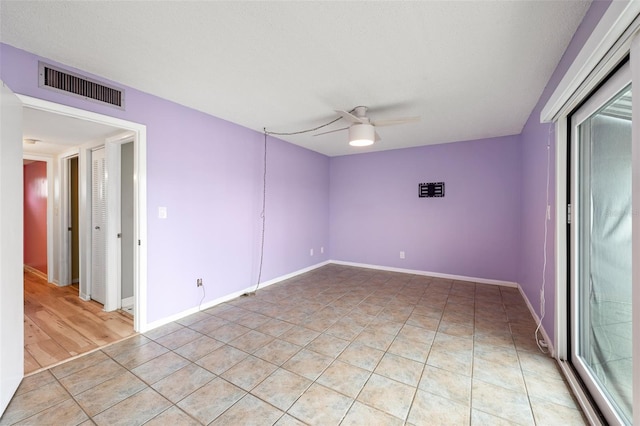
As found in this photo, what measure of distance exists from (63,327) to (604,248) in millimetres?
4731

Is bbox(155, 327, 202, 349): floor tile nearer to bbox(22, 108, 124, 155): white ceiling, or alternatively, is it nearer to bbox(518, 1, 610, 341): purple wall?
bbox(22, 108, 124, 155): white ceiling

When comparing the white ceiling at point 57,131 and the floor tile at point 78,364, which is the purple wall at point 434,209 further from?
the floor tile at point 78,364

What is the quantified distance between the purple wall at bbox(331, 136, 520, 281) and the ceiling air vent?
410cm

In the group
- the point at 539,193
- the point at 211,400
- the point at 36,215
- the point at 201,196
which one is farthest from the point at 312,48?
the point at 36,215

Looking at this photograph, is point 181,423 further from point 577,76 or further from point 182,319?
point 577,76

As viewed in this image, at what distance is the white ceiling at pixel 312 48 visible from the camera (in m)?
1.54

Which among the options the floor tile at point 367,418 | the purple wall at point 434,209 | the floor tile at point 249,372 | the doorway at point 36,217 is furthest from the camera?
the doorway at point 36,217

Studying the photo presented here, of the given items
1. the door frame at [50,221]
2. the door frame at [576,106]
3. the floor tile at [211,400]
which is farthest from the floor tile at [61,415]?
the door frame at [50,221]

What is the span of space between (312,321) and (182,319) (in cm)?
147

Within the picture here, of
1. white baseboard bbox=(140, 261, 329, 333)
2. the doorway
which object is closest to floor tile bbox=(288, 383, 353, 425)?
white baseboard bbox=(140, 261, 329, 333)

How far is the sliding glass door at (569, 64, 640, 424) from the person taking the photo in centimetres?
141

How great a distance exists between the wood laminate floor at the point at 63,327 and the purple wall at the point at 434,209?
4.05 metres

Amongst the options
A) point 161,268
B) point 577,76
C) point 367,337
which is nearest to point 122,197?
point 161,268

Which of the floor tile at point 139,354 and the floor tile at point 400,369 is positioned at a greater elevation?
the floor tile at point 400,369
